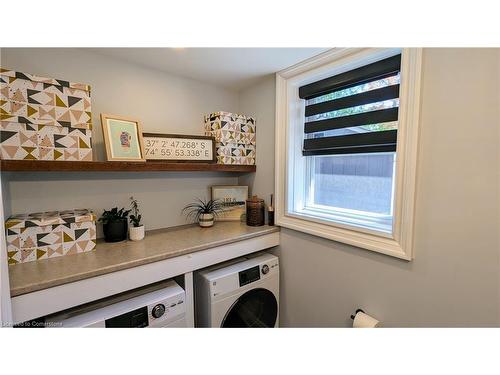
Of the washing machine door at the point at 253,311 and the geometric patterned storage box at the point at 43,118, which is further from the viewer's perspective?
the washing machine door at the point at 253,311

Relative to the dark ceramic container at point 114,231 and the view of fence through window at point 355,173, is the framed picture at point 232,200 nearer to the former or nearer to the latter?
the view of fence through window at point 355,173

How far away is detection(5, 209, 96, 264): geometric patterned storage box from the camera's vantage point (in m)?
0.93

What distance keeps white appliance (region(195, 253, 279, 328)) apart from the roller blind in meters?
0.87

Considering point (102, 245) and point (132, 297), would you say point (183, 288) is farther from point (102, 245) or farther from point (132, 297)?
point (102, 245)

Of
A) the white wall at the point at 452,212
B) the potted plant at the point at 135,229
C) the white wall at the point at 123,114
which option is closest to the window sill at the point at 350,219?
the white wall at the point at 452,212

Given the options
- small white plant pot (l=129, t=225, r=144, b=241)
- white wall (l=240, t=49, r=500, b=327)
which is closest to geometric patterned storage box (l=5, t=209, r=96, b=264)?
small white plant pot (l=129, t=225, r=144, b=241)

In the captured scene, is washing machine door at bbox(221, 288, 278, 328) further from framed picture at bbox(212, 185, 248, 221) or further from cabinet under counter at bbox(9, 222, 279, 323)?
framed picture at bbox(212, 185, 248, 221)

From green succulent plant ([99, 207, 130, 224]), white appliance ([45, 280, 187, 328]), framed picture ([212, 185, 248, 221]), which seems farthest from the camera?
framed picture ([212, 185, 248, 221])

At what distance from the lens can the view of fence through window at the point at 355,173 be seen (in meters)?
1.12

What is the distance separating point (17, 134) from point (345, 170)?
168cm

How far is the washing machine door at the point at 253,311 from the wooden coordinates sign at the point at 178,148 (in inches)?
38.0

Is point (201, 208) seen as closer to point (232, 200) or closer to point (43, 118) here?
point (232, 200)

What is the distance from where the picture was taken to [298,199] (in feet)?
4.99

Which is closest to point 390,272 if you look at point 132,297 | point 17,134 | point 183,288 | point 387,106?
point 387,106
